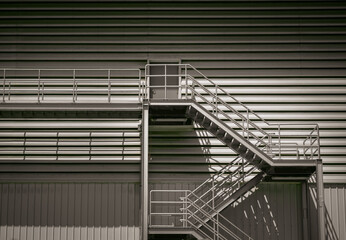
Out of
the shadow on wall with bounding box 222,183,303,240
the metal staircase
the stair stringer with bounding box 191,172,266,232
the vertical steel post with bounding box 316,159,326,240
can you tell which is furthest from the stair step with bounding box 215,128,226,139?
the vertical steel post with bounding box 316,159,326,240

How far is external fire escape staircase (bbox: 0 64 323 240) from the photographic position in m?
18.7

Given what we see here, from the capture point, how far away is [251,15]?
21.8 meters

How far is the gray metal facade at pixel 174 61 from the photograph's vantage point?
20656 millimetres

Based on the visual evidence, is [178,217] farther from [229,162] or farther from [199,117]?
[199,117]

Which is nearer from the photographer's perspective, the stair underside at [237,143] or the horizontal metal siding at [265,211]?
the stair underside at [237,143]

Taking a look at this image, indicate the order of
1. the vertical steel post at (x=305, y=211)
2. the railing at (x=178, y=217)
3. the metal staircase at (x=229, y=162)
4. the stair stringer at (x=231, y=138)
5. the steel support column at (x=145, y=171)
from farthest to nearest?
1. the vertical steel post at (x=305, y=211)
2. the railing at (x=178, y=217)
3. the metal staircase at (x=229, y=162)
4. the stair stringer at (x=231, y=138)
5. the steel support column at (x=145, y=171)

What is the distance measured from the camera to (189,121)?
20.5m

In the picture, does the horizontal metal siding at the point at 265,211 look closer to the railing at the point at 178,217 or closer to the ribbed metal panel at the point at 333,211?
the railing at the point at 178,217

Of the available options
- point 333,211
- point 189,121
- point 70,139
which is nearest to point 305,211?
point 333,211

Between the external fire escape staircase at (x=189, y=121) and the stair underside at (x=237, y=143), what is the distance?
0.10ft

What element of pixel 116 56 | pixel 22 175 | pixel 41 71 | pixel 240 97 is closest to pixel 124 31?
pixel 116 56

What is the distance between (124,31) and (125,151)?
14.1ft

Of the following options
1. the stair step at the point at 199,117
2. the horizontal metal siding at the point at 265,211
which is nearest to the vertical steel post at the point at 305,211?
the horizontal metal siding at the point at 265,211

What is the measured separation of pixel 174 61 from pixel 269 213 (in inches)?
245
